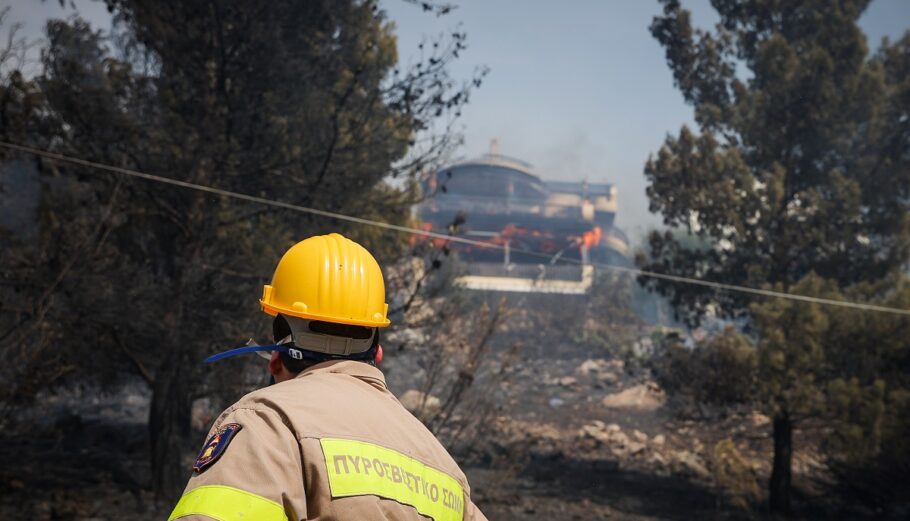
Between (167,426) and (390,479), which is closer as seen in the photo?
(390,479)

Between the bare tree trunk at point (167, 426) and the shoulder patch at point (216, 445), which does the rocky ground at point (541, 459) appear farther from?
the shoulder patch at point (216, 445)

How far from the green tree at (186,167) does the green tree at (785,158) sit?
6080 mm

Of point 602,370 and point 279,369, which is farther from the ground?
point 279,369

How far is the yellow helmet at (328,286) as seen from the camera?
6.19 feet

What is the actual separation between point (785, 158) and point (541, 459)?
8.70 meters

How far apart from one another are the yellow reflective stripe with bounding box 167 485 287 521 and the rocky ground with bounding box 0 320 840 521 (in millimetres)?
7608

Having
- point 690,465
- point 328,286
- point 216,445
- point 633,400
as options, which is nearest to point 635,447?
point 690,465

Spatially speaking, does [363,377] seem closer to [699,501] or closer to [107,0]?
[107,0]

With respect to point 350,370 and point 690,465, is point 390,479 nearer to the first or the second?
point 350,370

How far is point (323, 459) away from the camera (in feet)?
4.96

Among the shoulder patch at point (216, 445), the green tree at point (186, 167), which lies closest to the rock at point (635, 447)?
the green tree at point (186, 167)

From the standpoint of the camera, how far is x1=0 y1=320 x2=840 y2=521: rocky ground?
10.9 meters

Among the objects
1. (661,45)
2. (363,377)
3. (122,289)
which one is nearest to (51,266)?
(122,289)

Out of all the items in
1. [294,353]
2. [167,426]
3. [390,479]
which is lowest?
[167,426]
